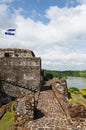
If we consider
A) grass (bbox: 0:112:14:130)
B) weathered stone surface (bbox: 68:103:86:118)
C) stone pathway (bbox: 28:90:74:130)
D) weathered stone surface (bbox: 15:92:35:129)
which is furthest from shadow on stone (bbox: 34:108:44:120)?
weathered stone surface (bbox: 68:103:86:118)

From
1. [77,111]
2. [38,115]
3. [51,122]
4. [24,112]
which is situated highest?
[77,111]

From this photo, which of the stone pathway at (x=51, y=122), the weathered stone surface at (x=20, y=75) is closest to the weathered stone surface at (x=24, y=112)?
the stone pathway at (x=51, y=122)

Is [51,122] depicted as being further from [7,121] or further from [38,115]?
[7,121]

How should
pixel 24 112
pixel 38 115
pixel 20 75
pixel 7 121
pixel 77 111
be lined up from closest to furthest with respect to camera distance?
pixel 77 111 < pixel 24 112 < pixel 38 115 < pixel 7 121 < pixel 20 75

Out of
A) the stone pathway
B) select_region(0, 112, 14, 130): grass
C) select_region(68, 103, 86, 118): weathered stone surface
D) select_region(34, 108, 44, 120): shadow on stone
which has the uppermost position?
select_region(68, 103, 86, 118): weathered stone surface

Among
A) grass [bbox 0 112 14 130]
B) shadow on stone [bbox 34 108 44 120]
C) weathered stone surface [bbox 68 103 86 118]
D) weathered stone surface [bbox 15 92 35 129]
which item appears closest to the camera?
weathered stone surface [bbox 68 103 86 118]

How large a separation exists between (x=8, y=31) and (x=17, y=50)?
4867mm

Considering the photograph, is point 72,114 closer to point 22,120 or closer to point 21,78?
point 22,120

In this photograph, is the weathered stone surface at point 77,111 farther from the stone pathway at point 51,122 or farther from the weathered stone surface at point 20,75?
the weathered stone surface at point 20,75

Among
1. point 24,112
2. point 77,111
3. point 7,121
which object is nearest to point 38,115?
point 24,112

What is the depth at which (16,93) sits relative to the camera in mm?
21891

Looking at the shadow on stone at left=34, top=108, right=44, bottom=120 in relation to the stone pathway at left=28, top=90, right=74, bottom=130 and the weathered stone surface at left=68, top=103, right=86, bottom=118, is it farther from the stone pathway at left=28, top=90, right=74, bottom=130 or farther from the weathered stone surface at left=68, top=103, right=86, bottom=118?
the weathered stone surface at left=68, top=103, right=86, bottom=118

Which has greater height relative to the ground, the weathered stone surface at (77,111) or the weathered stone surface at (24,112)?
the weathered stone surface at (77,111)

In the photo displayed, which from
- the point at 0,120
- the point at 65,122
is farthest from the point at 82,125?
the point at 0,120
